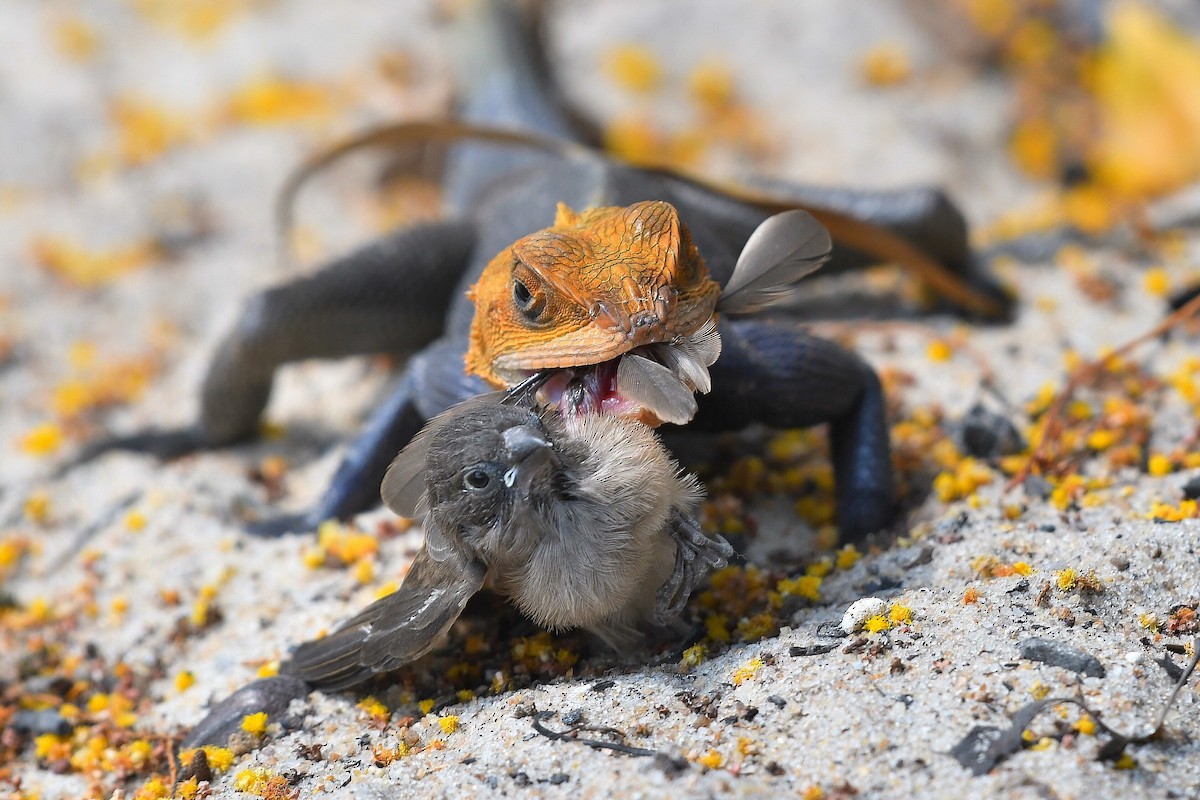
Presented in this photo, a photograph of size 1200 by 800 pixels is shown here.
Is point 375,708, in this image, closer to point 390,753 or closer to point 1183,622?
point 390,753

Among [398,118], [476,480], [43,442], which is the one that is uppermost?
[398,118]

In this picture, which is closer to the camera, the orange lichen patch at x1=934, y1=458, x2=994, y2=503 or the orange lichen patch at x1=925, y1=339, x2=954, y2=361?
the orange lichen patch at x1=934, y1=458, x2=994, y2=503

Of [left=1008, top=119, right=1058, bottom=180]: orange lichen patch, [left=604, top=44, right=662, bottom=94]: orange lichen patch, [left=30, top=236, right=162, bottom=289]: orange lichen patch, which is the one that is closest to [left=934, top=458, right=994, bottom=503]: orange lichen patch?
[left=1008, top=119, right=1058, bottom=180]: orange lichen patch

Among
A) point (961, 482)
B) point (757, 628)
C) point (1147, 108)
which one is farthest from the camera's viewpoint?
point (1147, 108)

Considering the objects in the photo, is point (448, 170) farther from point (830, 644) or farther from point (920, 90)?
point (830, 644)

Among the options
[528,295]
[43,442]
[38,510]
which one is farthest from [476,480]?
[43,442]

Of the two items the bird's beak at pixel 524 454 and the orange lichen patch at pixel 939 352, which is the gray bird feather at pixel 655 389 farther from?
the orange lichen patch at pixel 939 352

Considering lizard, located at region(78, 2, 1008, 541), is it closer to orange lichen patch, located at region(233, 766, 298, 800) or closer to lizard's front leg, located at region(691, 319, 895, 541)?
lizard's front leg, located at region(691, 319, 895, 541)

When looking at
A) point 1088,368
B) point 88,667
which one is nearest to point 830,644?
point 1088,368

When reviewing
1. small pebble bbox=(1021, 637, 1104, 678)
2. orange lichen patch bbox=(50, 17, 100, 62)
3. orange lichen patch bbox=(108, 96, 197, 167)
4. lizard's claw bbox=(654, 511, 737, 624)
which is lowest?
small pebble bbox=(1021, 637, 1104, 678)
